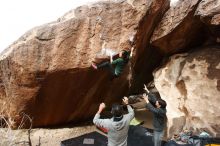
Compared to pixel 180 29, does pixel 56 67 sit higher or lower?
lower

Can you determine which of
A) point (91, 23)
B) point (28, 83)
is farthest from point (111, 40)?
point (28, 83)

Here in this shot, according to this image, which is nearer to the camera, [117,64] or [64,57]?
[117,64]

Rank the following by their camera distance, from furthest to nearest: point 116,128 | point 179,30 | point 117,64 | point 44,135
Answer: point 179,30 → point 44,135 → point 117,64 → point 116,128

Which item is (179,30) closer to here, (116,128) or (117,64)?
(117,64)

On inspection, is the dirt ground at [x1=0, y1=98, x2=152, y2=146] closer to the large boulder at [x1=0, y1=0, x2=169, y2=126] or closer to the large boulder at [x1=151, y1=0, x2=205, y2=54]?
the large boulder at [x1=0, y1=0, x2=169, y2=126]

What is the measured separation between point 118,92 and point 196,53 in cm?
309

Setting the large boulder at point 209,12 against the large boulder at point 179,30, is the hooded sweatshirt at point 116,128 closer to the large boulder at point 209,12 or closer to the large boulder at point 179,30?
the large boulder at point 209,12

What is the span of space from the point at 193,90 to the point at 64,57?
4060mm

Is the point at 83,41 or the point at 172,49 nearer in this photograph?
the point at 83,41

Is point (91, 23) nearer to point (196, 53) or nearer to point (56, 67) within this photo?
point (56, 67)

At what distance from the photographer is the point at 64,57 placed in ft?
33.8

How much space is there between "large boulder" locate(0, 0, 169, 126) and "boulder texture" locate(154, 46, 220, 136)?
1522 millimetres

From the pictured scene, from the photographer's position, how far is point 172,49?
477 inches

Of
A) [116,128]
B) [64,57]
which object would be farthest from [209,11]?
[116,128]
